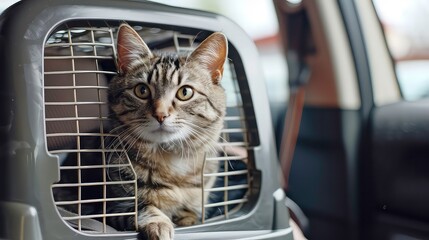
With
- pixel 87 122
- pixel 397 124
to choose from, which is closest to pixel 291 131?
pixel 397 124

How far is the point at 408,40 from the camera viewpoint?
1.36 meters

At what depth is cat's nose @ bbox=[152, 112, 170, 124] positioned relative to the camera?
0.73m

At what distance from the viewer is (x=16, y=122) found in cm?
68

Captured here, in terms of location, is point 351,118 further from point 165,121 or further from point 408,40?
point 165,121

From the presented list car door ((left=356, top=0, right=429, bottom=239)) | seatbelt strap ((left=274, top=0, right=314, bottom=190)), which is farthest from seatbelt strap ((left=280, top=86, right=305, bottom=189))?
car door ((left=356, top=0, right=429, bottom=239))

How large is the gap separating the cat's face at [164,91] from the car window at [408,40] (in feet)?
2.34

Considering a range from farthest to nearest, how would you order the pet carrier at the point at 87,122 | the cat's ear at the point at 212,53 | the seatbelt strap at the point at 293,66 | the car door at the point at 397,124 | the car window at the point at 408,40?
the seatbelt strap at the point at 293,66
the car window at the point at 408,40
the car door at the point at 397,124
the cat's ear at the point at 212,53
the pet carrier at the point at 87,122

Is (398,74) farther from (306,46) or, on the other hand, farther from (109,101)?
(109,101)

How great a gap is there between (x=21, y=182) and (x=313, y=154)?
36.8 inches

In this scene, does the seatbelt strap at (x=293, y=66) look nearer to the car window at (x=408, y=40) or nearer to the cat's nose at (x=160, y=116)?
the car window at (x=408, y=40)

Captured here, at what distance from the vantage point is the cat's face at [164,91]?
0.75 metres

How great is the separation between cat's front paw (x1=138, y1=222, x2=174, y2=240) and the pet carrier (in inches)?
0.6

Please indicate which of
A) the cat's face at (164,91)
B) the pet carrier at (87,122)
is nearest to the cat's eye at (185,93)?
the cat's face at (164,91)

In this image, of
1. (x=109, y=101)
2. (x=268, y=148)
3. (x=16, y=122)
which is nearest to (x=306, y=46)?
(x=268, y=148)
